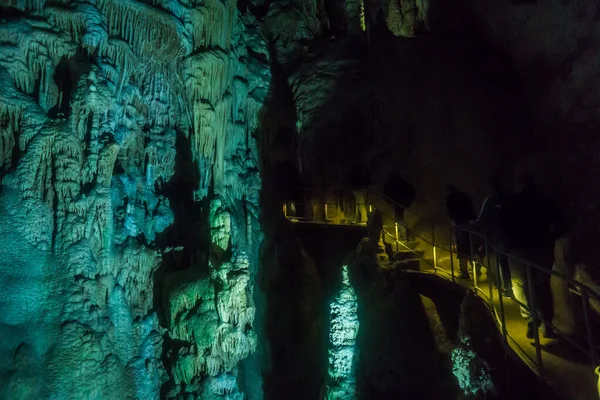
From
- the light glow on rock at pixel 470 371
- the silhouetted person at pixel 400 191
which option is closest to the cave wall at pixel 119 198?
the light glow on rock at pixel 470 371

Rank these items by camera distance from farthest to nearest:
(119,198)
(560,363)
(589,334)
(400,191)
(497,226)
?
(400,191)
(119,198)
(497,226)
(560,363)
(589,334)

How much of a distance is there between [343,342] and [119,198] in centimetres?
402

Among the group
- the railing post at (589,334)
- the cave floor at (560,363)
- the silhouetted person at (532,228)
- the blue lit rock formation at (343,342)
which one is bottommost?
the blue lit rock formation at (343,342)

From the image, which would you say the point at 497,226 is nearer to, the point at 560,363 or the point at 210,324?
the point at 560,363

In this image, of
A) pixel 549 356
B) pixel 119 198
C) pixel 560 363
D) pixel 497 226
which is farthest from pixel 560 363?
pixel 119 198

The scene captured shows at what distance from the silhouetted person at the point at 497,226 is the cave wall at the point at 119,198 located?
10.9 ft

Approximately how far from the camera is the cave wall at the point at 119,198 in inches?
192

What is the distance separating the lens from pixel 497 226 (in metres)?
4.98

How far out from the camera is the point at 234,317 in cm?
614

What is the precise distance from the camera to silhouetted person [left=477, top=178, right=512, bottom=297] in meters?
4.77

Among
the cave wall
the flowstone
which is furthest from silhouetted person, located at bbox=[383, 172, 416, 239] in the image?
the flowstone

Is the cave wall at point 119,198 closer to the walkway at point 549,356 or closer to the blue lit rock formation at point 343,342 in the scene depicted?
the blue lit rock formation at point 343,342

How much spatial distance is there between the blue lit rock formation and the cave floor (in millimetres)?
2670

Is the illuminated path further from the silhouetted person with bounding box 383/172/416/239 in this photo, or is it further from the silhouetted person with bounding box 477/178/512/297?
the silhouetted person with bounding box 383/172/416/239
